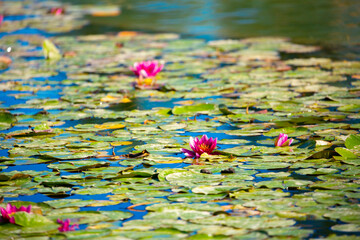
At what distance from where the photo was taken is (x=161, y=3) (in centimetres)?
1070

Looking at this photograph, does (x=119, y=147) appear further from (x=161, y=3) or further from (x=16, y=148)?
(x=161, y=3)

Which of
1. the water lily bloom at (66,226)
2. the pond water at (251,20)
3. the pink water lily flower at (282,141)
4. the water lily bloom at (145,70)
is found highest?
the pond water at (251,20)

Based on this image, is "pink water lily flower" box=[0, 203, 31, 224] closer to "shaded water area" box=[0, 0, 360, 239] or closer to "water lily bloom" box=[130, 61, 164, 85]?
"shaded water area" box=[0, 0, 360, 239]

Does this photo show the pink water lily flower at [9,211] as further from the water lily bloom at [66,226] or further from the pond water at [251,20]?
the pond water at [251,20]

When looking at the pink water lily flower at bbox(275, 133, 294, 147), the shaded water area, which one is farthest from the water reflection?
the pink water lily flower at bbox(275, 133, 294, 147)

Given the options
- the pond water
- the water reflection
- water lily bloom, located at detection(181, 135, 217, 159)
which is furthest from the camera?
the water reflection

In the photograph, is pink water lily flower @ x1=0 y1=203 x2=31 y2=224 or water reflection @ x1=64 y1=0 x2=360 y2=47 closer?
pink water lily flower @ x1=0 y1=203 x2=31 y2=224

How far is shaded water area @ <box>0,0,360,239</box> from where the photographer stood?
1.85 meters

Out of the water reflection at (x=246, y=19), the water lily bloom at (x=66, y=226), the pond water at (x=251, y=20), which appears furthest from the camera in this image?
the water reflection at (x=246, y=19)

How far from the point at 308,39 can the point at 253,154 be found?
152 inches

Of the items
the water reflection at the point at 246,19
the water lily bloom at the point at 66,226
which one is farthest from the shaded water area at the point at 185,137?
the water reflection at the point at 246,19

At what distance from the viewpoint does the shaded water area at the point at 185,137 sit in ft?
6.07

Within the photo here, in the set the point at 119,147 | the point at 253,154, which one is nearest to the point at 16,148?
the point at 119,147

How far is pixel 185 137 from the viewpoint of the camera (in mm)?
2877
